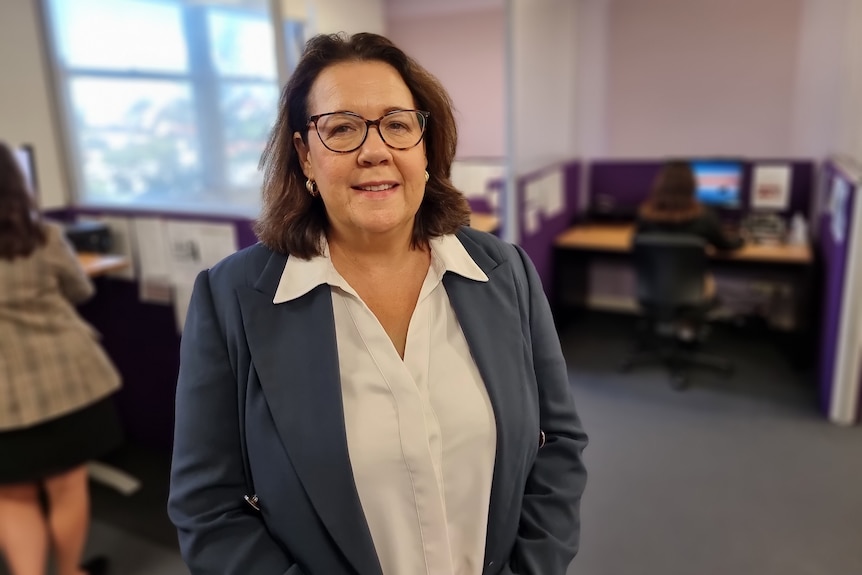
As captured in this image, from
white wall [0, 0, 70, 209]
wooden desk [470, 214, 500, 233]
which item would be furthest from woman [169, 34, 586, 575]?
wooden desk [470, 214, 500, 233]

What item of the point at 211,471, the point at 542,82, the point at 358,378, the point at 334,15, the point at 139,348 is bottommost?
the point at 139,348

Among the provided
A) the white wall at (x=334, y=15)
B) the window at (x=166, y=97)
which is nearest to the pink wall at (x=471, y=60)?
the white wall at (x=334, y=15)

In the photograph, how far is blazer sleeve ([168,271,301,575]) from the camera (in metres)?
0.97

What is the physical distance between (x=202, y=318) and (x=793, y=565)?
6.91ft

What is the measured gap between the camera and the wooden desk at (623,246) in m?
3.57

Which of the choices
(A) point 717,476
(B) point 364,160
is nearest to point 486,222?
(A) point 717,476

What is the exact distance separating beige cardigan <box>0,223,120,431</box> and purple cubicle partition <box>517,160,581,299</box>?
1929mm

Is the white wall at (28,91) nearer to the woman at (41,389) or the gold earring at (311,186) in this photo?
the woman at (41,389)

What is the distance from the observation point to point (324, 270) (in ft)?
3.44

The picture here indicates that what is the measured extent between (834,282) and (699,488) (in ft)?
4.25

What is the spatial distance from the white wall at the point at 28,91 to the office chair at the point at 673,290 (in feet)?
9.15

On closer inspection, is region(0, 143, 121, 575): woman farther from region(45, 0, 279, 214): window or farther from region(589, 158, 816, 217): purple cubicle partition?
region(589, 158, 816, 217): purple cubicle partition

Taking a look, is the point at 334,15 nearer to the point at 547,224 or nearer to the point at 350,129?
the point at 547,224

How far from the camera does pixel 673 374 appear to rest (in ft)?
11.9
